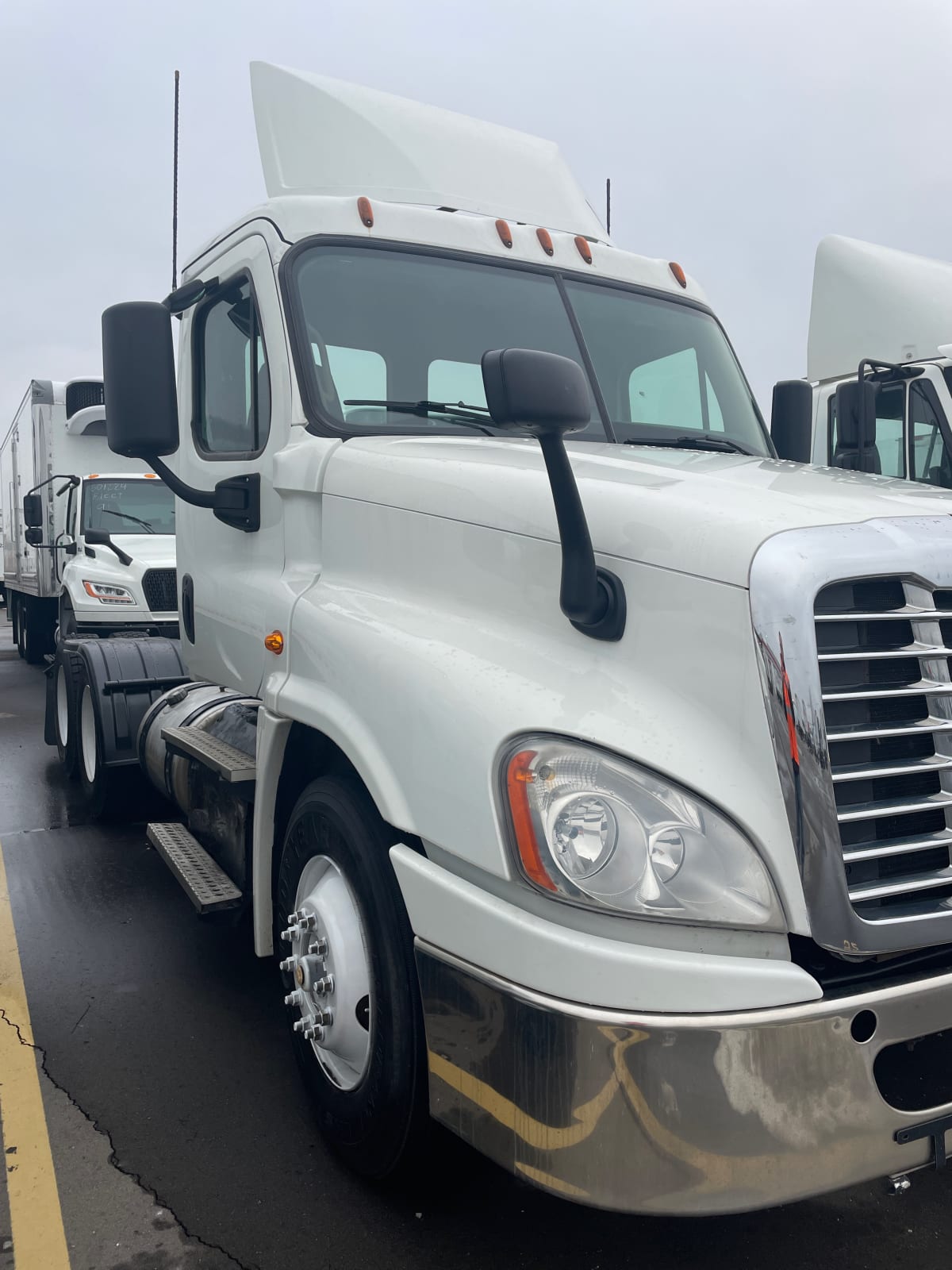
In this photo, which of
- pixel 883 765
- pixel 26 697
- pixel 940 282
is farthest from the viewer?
pixel 26 697

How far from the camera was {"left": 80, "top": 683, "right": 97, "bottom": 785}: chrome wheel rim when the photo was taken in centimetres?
639

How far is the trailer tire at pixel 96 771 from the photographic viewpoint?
6.22 m

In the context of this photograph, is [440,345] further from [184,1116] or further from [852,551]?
[184,1116]

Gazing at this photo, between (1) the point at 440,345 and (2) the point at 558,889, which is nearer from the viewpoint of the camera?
(2) the point at 558,889

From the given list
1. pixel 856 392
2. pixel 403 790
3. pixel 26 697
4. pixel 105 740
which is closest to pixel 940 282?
pixel 856 392

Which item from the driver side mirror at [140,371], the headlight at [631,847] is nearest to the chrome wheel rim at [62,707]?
the driver side mirror at [140,371]

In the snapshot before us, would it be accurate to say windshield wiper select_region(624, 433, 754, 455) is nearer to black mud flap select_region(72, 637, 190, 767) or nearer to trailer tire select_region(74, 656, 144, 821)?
black mud flap select_region(72, 637, 190, 767)

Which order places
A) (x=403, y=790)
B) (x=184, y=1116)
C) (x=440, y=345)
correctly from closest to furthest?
(x=403, y=790), (x=184, y=1116), (x=440, y=345)

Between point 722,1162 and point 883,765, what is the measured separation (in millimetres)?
790

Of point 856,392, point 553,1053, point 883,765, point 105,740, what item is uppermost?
point 856,392

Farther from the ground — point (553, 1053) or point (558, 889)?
point (558, 889)

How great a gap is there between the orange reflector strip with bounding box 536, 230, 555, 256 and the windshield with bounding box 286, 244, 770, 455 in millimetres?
113

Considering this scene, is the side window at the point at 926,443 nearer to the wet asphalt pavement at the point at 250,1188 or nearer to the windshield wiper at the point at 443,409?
the windshield wiper at the point at 443,409

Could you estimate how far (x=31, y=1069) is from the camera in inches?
135
